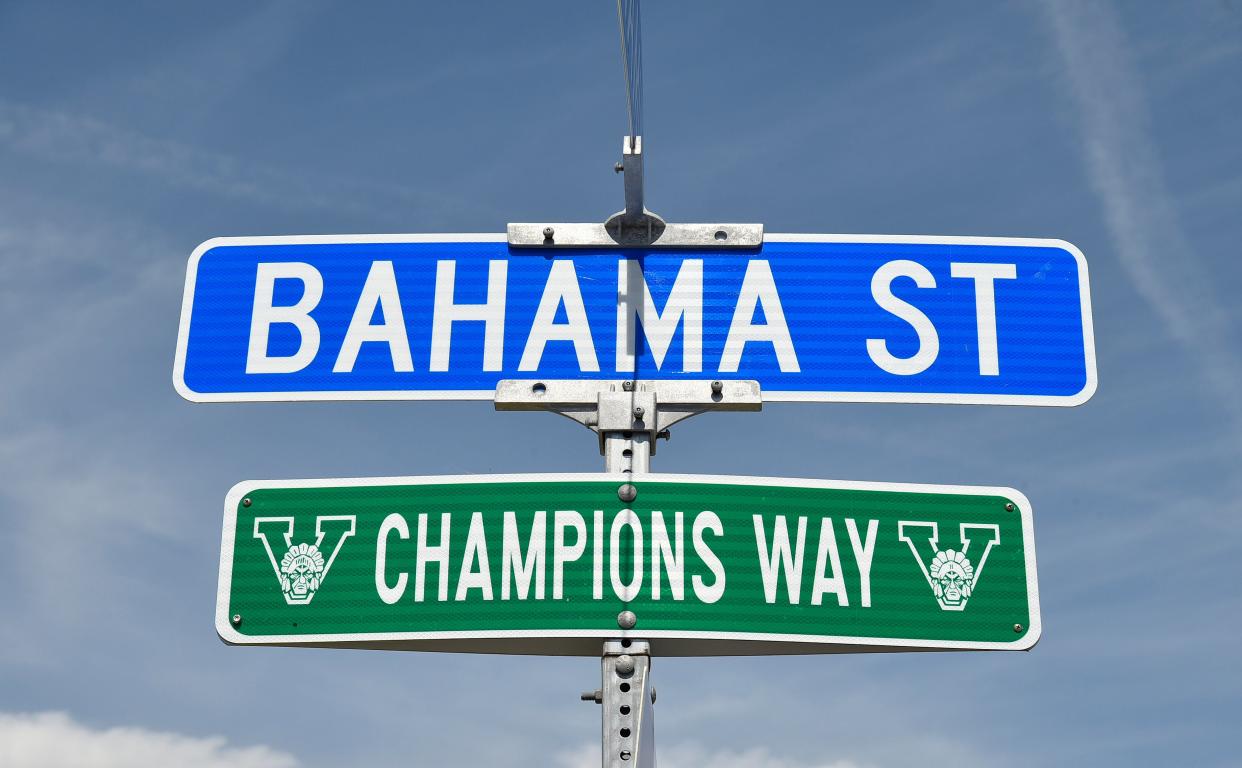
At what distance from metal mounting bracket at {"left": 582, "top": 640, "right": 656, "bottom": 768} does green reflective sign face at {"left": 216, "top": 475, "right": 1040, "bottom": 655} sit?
6cm

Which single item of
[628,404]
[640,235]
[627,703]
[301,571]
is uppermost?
[640,235]

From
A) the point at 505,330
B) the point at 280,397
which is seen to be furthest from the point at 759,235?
the point at 280,397

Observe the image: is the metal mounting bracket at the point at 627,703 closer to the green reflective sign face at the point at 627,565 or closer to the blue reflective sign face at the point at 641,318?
the green reflective sign face at the point at 627,565

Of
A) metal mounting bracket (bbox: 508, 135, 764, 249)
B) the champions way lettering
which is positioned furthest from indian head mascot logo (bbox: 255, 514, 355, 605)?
metal mounting bracket (bbox: 508, 135, 764, 249)

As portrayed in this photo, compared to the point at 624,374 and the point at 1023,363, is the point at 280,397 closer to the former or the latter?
the point at 624,374

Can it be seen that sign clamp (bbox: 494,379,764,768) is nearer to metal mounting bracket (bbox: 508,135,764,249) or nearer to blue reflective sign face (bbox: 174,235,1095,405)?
blue reflective sign face (bbox: 174,235,1095,405)

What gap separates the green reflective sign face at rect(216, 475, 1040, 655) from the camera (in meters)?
3.00

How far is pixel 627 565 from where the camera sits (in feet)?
9.89

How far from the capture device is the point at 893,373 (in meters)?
3.40

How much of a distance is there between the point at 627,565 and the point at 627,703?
1.15ft

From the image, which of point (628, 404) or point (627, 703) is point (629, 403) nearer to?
point (628, 404)

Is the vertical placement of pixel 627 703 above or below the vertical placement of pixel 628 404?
below

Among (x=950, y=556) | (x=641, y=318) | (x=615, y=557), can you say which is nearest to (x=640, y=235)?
(x=641, y=318)

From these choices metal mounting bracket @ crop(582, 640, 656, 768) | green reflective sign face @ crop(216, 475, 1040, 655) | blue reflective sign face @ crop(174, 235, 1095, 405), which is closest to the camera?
metal mounting bracket @ crop(582, 640, 656, 768)
